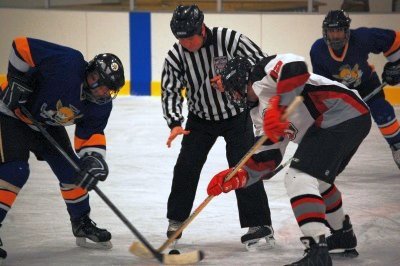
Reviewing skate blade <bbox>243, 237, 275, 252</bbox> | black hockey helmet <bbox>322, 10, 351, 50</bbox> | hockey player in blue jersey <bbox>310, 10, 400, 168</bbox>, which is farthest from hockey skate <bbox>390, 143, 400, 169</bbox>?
skate blade <bbox>243, 237, 275, 252</bbox>

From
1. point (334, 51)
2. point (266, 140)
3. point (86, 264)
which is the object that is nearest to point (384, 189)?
point (334, 51)

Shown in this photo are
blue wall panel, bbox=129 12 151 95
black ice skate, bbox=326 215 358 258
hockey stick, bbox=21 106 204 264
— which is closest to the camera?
hockey stick, bbox=21 106 204 264

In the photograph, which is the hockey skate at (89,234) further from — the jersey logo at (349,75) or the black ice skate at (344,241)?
the jersey logo at (349,75)

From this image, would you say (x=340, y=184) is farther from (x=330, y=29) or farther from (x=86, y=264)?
(x=86, y=264)

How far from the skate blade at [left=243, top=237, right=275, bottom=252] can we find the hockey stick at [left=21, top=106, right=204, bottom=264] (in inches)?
15.6

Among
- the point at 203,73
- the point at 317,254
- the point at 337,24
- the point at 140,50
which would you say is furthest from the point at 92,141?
the point at 140,50

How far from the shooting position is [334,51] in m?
5.42

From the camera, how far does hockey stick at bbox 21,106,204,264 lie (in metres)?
3.78

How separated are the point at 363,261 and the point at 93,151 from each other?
1.27 meters

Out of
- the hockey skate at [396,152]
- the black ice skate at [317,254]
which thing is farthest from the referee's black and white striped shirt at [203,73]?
the hockey skate at [396,152]

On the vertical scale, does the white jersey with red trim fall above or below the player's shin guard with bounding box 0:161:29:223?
above

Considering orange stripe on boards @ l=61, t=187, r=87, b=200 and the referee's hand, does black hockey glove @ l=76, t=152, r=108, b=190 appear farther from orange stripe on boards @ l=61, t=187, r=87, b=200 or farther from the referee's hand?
the referee's hand

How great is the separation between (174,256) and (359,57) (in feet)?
6.78

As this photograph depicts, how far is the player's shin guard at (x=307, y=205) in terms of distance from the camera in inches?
141
